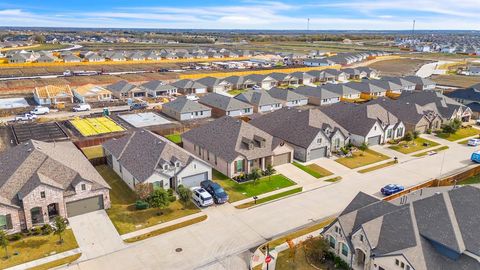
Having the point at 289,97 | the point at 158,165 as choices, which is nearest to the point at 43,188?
the point at 158,165

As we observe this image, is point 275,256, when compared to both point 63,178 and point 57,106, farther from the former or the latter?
point 57,106

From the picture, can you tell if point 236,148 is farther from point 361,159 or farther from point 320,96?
point 320,96

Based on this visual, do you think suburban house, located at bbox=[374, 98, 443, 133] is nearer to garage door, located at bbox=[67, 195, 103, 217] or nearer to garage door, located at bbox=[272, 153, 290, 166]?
garage door, located at bbox=[272, 153, 290, 166]

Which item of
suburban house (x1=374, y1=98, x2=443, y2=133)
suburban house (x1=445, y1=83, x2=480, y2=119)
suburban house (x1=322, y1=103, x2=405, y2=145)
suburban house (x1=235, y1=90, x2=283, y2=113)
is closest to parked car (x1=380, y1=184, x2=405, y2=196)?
suburban house (x1=322, y1=103, x2=405, y2=145)

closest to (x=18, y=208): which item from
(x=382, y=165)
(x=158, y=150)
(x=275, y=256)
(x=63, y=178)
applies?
(x=63, y=178)

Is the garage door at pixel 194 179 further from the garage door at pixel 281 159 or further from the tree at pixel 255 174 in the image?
the garage door at pixel 281 159

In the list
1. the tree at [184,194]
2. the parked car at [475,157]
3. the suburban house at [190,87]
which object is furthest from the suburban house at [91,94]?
the parked car at [475,157]
